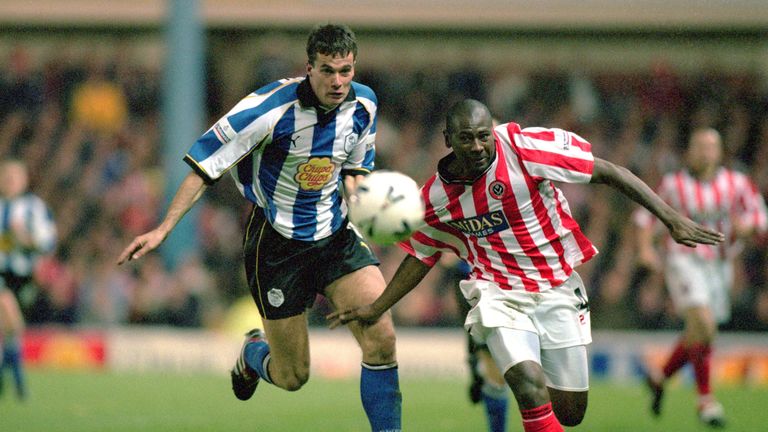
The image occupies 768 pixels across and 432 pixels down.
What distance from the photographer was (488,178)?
19.0ft

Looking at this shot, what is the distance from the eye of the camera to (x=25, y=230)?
36.7 feet

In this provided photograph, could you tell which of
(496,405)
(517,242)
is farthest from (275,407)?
(517,242)

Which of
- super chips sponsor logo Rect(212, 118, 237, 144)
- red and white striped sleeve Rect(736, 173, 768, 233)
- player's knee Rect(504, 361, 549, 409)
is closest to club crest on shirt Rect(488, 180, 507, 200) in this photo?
player's knee Rect(504, 361, 549, 409)

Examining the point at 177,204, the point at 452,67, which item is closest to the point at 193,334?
the point at 452,67

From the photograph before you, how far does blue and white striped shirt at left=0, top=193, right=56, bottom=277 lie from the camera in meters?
11.2

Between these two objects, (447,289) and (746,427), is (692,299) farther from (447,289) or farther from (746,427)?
(447,289)

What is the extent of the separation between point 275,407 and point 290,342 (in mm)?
4012

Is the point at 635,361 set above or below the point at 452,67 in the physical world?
below

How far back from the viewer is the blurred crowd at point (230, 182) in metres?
14.8

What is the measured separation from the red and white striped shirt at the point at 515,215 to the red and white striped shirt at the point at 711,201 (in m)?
3.61

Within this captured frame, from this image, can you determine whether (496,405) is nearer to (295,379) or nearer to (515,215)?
(295,379)

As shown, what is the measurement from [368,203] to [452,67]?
44.7 ft

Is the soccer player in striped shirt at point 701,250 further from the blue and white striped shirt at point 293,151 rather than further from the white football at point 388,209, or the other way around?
the white football at point 388,209

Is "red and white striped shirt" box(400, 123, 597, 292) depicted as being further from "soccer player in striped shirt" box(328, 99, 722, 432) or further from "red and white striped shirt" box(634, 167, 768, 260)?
"red and white striped shirt" box(634, 167, 768, 260)
